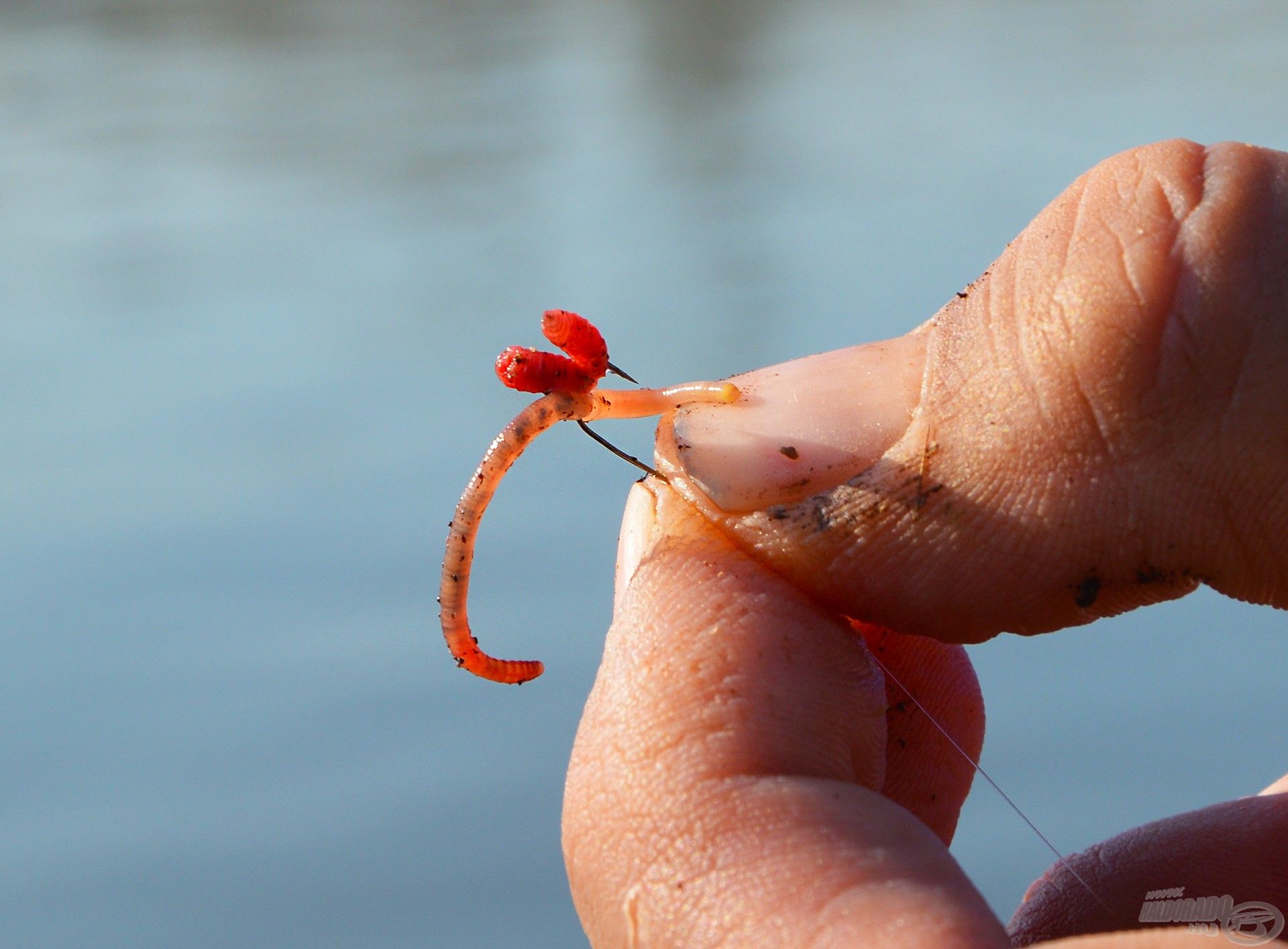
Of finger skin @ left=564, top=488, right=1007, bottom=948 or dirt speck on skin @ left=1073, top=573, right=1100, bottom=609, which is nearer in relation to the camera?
finger skin @ left=564, top=488, right=1007, bottom=948

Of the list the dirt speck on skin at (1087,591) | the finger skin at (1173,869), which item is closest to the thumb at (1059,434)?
the dirt speck on skin at (1087,591)

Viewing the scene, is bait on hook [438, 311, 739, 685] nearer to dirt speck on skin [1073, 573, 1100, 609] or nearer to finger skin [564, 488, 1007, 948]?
finger skin [564, 488, 1007, 948]

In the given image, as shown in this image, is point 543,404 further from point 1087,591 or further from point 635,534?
point 1087,591

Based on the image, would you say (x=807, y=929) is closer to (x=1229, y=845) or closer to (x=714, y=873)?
(x=714, y=873)

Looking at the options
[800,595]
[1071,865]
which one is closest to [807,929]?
[800,595]

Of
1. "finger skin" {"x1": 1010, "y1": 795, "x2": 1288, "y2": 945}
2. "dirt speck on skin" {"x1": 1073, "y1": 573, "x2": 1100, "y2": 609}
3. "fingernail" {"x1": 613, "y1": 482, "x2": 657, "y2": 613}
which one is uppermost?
"fingernail" {"x1": 613, "y1": 482, "x2": 657, "y2": 613}

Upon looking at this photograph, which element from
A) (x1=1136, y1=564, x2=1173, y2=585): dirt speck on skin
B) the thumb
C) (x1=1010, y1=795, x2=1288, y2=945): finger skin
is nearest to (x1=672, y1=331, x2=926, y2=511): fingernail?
the thumb

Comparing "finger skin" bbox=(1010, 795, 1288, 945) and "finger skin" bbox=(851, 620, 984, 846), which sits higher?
"finger skin" bbox=(851, 620, 984, 846)
